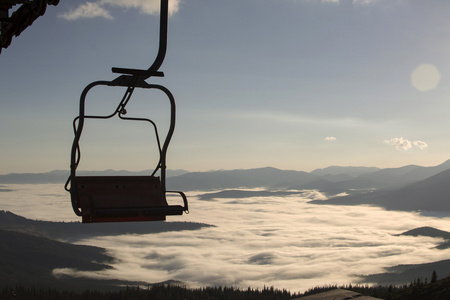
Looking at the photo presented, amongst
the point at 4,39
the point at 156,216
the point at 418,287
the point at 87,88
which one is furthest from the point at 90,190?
the point at 418,287

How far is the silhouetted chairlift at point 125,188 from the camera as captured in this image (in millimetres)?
8875

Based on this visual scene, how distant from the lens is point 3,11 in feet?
32.2

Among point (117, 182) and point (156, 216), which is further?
point (117, 182)

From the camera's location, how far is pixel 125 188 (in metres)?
10.7

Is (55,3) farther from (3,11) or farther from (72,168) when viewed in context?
(72,168)

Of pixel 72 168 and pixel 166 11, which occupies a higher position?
pixel 166 11

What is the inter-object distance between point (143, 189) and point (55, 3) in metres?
4.49

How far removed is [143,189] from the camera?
431 inches

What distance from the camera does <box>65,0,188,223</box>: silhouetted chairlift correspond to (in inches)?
349

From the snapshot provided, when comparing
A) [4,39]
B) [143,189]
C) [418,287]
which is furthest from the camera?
[418,287]

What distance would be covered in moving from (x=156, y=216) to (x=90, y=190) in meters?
1.60

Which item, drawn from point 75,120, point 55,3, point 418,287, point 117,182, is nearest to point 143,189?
point 117,182

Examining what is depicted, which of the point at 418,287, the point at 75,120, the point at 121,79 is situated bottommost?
the point at 418,287

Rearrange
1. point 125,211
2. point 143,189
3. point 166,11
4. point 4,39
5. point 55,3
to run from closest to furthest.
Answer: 1. point 166,11
2. point 55,3
3. point 125,211
4. point 4,39
5. point 143,189
